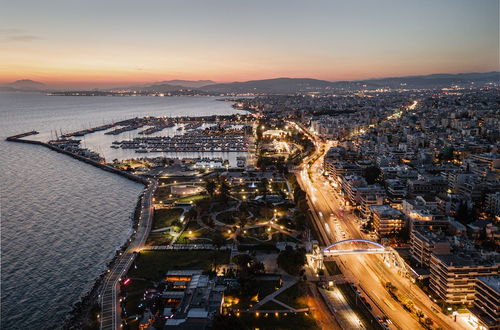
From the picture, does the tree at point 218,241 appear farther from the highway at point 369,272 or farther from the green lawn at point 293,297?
the highway at point 369,272

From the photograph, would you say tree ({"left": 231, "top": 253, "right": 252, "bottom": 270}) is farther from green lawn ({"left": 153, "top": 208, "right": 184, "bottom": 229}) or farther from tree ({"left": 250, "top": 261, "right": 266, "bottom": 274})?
green lawn ({"left": 153, "top": 208, "right": 184, "bottom": 229})

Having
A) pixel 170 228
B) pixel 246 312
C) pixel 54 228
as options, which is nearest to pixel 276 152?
pixel 170 228

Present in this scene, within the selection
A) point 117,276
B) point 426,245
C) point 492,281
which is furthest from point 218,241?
point 492,281

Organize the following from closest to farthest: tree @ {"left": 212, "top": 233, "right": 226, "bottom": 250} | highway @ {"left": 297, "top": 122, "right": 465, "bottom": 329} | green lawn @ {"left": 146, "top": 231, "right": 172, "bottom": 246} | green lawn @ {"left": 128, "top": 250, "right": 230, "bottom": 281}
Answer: highway @ {"left": 297, "top": 122, "right": 465, "bottom": 329}, green lawn @ {"left": 128, "top": 250, "right": 230, "bottom": 281}, tree @ {"left": 212, "top": 233, "right": 226, "bottom": 250}, green lawn @ {"left": 146, "top": 231, "right": 172, "bottom": 246}

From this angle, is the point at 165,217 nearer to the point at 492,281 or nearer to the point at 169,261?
the point at 169,261

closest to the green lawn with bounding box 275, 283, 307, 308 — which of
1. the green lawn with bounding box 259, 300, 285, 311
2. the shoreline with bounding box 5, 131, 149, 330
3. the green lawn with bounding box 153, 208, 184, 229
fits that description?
the green lawn with bounding box 259, 300, 285, 311

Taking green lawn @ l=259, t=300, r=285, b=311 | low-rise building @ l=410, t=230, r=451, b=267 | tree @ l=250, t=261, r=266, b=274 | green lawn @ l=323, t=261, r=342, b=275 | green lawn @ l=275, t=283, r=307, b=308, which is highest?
low-rise building @ l=410, t=230, r=451, b=267
